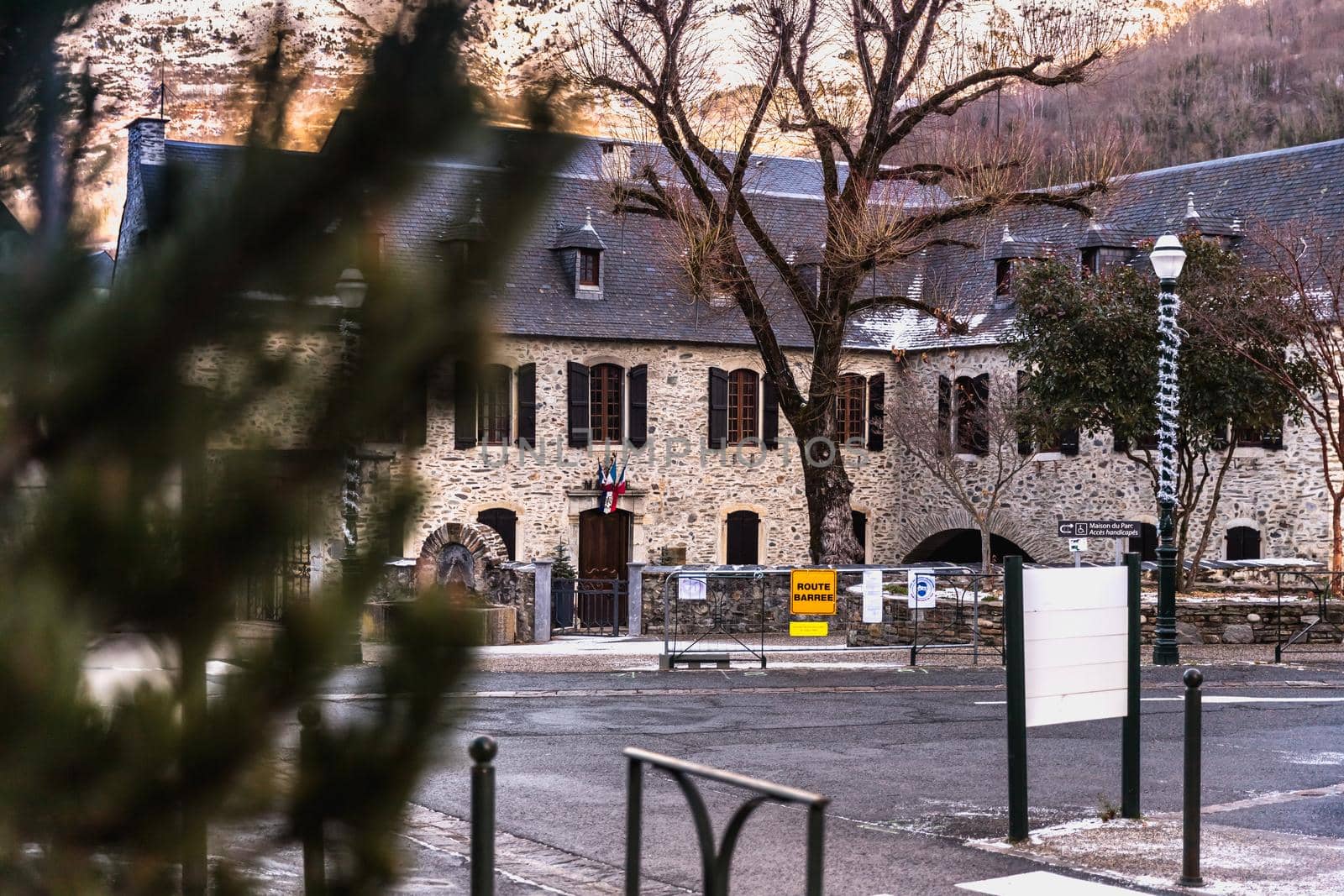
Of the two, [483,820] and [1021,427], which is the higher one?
[1021,427]

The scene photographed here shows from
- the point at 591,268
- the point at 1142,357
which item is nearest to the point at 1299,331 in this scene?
the point at 1142,357

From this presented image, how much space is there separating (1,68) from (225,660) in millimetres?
743

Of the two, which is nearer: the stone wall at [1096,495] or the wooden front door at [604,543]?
the stone wall at [1096,495]

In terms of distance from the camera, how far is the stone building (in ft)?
101

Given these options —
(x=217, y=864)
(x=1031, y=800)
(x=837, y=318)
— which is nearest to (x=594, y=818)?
(x=1031, y=800)

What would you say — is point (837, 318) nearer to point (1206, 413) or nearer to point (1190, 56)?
point (1206, 413)

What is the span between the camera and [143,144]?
2.02m

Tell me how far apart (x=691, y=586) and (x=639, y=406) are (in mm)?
13120

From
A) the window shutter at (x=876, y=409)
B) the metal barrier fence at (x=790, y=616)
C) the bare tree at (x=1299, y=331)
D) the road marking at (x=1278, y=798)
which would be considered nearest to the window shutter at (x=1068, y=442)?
the window shutter at (x=876, y=409)

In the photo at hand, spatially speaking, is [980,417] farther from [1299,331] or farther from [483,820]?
[483,820]

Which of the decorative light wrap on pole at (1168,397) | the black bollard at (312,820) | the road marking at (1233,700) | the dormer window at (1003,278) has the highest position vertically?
the dormer window at (1003,278)

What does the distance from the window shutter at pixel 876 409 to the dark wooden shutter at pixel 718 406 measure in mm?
3621

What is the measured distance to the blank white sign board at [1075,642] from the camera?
317 inches

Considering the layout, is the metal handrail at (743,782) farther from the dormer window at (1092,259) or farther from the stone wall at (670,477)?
the dormer window at (1092,259)
